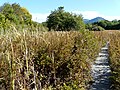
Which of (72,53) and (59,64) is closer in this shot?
(59,64)

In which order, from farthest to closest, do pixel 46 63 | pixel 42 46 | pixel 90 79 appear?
1. pixel 90 79
2. pixel 42 46
3. pixel 46 63

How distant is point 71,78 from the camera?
7.69 metres

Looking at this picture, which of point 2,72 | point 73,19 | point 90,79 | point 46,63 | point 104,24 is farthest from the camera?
point 104,24

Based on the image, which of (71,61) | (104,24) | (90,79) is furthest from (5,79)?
(104,24)

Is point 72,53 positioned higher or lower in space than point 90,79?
higher

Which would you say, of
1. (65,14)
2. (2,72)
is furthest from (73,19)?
(2,72)

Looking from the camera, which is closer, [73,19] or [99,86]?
[99,86]

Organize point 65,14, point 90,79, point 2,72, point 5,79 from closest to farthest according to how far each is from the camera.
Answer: point 5,79 → point 2,72 → point 90,79 → point 65,14

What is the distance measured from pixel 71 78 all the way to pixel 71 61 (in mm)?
445

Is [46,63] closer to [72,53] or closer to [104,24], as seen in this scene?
[72,53]

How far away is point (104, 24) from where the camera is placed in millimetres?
72188

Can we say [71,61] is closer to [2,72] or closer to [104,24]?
[2,72]

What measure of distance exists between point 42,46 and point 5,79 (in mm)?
2687

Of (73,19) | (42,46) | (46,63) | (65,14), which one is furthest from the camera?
(65,14)
